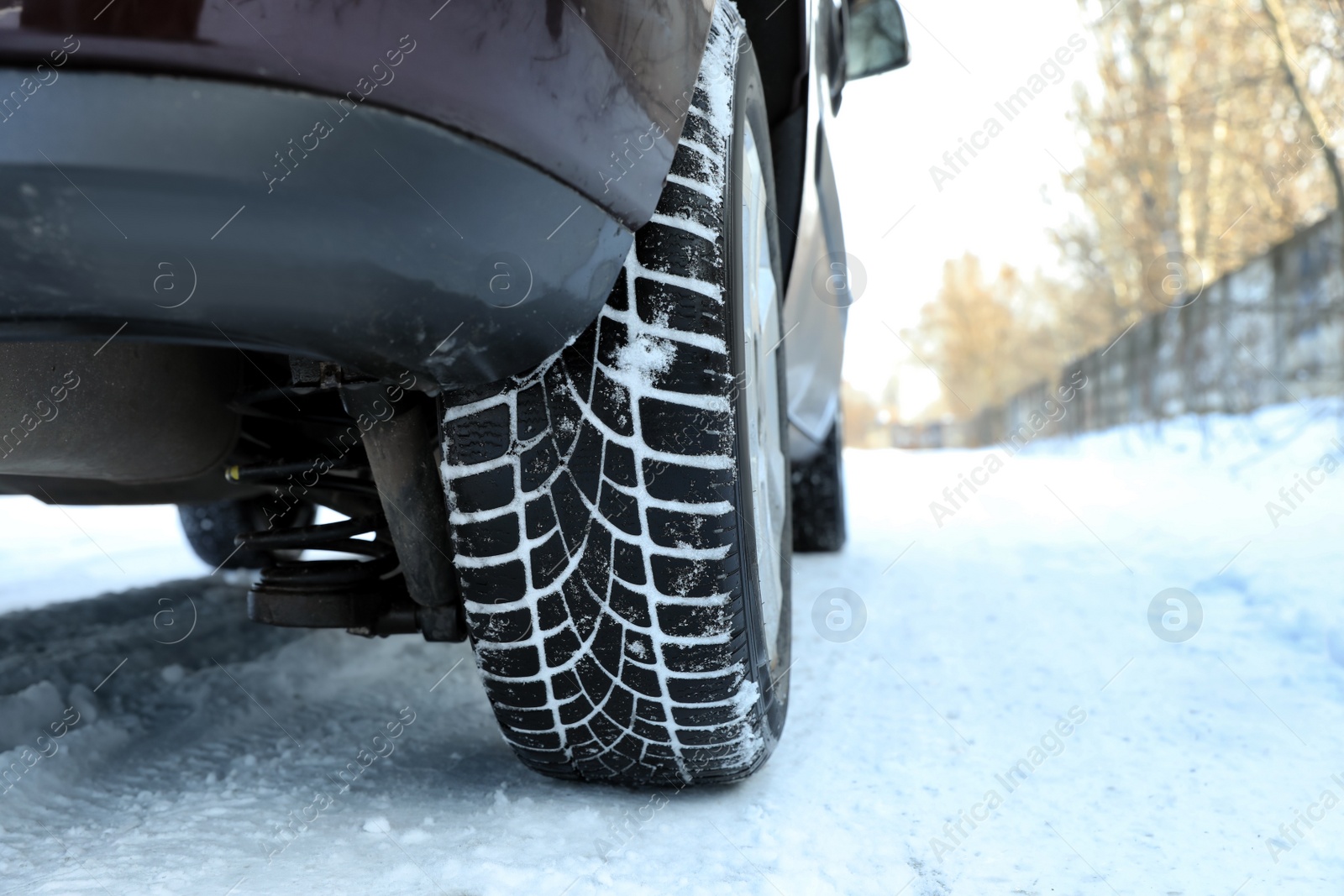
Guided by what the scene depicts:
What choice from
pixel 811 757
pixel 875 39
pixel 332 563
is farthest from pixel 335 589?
pixel 875 39

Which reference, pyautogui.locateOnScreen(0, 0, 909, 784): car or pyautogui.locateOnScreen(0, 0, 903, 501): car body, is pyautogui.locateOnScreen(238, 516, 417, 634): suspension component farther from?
pyautogui.locateOnScreen(0, 0, 903, 501): car body

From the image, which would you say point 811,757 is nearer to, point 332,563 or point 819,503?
point 332,563

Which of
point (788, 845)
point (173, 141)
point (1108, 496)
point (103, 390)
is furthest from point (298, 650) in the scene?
point (1108, 496)

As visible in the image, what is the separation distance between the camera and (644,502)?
102 centimetres

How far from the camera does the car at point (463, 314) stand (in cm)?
67

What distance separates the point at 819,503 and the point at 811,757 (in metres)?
1.88

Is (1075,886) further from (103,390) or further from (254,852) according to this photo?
(103,390)

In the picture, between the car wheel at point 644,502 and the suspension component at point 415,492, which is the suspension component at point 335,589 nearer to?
the suspension component at point 415,492

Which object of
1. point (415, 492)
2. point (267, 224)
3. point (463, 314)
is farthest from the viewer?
point (415, 492)

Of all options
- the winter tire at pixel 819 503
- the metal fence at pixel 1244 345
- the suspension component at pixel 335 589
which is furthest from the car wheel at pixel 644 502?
the metal fence at pixel 1244 345

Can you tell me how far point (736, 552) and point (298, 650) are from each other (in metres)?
1.40

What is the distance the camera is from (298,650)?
6.70 ft

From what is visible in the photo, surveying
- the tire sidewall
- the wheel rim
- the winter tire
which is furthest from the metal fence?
the tire sidewall

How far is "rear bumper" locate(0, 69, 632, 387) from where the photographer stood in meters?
0.65
